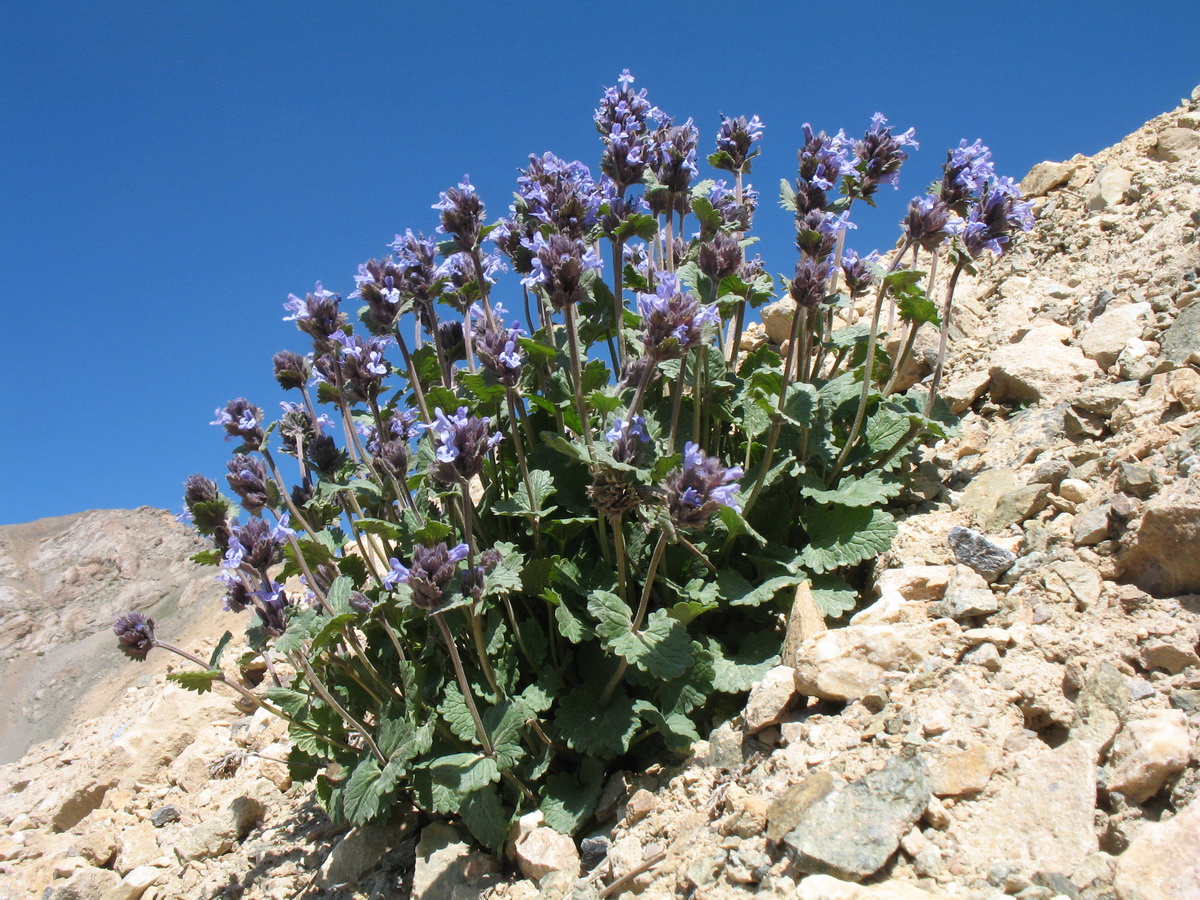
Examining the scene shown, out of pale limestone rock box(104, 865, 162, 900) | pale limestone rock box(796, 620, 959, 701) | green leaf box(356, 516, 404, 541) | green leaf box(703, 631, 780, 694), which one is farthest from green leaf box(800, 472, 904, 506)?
pale limestone rock box(104, 865, 162, 900)

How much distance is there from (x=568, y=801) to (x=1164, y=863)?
8.80 feet

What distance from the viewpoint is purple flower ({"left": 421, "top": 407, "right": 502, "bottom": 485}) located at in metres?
3.55

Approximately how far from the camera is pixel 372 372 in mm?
4520

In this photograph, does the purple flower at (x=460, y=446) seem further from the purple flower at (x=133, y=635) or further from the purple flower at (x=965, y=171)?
the purple flower at (x=965, y=171)

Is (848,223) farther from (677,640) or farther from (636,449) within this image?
(677,640)

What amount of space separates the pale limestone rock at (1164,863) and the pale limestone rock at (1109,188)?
6.61 metres

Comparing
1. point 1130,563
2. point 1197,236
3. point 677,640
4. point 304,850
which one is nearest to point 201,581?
point 304,850

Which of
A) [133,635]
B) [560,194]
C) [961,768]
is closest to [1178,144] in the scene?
[560,194]

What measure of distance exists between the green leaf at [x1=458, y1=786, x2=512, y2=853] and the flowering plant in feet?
0.04

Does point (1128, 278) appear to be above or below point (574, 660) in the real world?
above

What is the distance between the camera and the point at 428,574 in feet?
11.6

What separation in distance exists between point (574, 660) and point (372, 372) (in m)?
2.00

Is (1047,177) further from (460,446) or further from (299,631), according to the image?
(299,631)

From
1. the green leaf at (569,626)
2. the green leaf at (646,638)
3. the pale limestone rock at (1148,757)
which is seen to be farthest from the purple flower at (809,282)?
the pale limestone rock at (1148,757)
